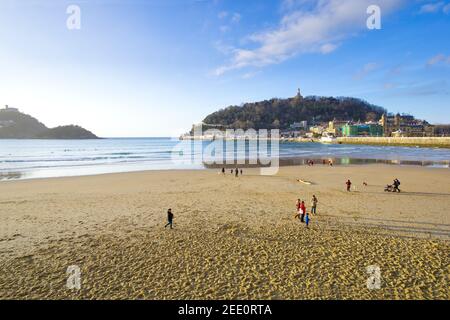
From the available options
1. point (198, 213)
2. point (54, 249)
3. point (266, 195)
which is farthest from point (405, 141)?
point (54, 249)

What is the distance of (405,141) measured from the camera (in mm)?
106438

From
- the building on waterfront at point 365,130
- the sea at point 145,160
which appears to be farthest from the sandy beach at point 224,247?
the building on waterfront at point 365,130

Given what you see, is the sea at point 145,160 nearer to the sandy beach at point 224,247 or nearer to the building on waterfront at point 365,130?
the sandy beach at point 224,247

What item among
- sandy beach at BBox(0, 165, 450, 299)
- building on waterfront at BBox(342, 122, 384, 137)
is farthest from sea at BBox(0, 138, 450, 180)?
building on waterfront at BBox(342, 122, 384, 137)

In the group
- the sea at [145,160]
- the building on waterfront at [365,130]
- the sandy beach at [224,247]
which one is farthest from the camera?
the building on waterfront at [365,130]

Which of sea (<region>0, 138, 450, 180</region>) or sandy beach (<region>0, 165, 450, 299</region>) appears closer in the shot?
sandy beach (<region>0, 165, 450, 299</region>)

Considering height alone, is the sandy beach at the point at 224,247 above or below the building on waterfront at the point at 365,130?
below

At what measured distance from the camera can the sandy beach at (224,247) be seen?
705 centimetres

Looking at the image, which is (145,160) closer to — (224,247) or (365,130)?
(224,247)

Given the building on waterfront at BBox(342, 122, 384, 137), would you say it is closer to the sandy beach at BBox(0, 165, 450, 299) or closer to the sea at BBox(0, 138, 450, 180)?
the sea at BBox(0, 138, 450, 180)

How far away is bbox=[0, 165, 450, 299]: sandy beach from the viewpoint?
7051 millimetres

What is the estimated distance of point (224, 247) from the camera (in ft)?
31.9

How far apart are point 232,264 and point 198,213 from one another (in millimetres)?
6246
